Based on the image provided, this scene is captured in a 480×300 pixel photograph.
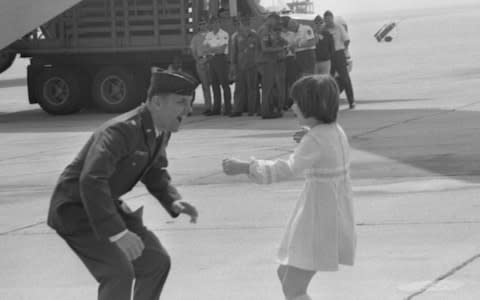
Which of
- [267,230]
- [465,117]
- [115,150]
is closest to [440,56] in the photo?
[465,117]

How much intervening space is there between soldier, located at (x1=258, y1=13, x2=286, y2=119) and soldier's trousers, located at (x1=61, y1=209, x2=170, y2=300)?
1552 centimetres

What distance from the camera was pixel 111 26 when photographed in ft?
82.0

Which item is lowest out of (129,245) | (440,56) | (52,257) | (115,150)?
(440,56)

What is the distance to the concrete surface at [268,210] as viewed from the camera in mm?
8227

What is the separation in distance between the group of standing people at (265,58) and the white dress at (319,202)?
15.4 meters

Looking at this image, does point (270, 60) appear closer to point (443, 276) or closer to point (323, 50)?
point (323, 50)

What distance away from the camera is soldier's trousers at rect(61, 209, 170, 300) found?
5.85m

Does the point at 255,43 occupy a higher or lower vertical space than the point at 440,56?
higher

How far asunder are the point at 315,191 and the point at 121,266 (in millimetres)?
960

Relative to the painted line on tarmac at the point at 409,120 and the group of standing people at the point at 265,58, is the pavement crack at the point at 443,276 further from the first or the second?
the group of standing people at the point at 265,58

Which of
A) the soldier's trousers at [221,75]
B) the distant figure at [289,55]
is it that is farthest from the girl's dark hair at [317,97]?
the soldier's trousers at [221,75]

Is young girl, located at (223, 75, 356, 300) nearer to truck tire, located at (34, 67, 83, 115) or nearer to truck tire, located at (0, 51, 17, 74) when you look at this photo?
truck tire, located at (34, 67, 83, 115)

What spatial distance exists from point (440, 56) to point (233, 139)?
28094 millimetres

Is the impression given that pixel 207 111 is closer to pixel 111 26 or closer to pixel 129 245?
pixel 111 26
